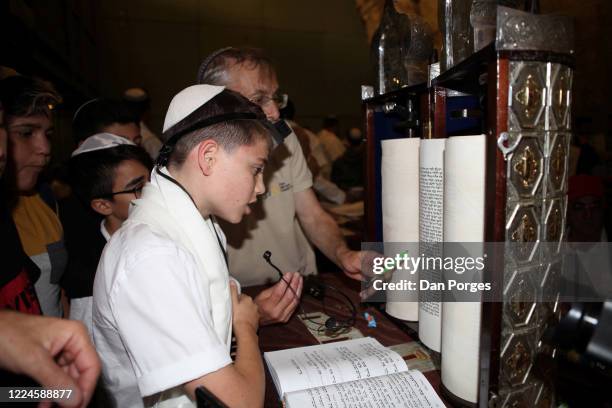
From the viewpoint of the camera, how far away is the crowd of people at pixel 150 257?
84 centimetres

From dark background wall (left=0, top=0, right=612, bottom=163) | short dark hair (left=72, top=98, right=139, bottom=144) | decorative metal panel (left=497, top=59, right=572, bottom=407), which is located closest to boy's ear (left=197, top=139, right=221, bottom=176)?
decorative metal panel (left=497, top=59, right=572, bottom=407)

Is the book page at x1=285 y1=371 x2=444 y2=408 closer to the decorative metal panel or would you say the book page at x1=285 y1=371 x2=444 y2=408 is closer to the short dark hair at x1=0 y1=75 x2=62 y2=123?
the decorative metal panel

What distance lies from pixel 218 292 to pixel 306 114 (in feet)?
24.8

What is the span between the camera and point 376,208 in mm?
1486

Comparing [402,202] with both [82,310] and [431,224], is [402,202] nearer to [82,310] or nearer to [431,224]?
[431,224]

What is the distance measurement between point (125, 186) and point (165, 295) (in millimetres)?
1151

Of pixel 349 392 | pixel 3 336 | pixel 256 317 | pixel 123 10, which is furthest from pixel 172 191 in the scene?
A: pixel 123 10

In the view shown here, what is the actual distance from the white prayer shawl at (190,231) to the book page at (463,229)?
1.75 ft

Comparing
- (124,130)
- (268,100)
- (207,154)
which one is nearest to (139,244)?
(207,154)

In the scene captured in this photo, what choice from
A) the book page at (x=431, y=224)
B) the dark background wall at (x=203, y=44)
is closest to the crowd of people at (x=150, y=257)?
the book page at (x=431, y=224)

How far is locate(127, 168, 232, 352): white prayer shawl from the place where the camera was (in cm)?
101

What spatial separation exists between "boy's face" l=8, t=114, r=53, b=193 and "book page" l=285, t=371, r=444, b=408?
4.95ft

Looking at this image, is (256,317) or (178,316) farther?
(256,317)

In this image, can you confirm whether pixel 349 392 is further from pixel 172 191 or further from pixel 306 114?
pixel 306 114
